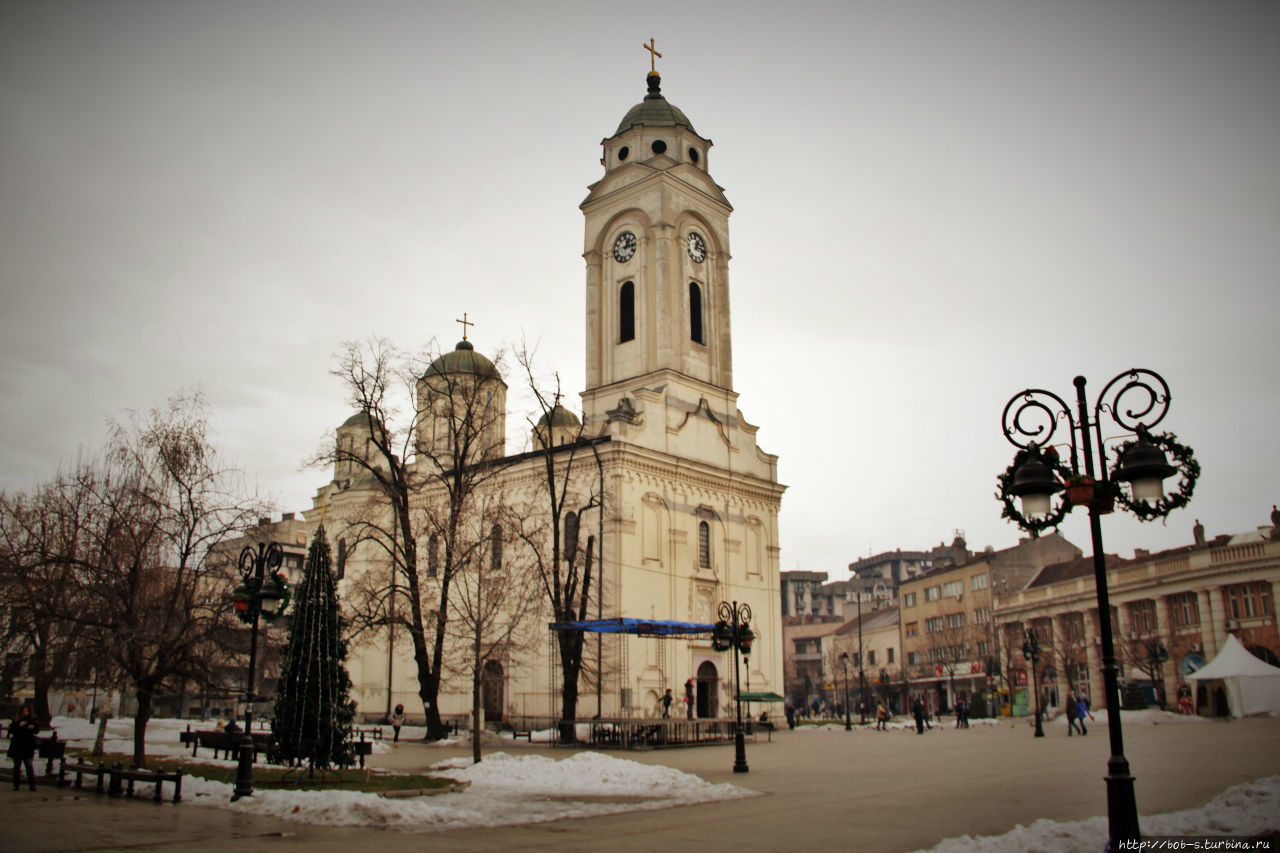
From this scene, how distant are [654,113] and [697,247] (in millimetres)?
6878

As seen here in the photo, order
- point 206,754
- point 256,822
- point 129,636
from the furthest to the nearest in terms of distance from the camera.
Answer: point 206,754 → point 129,636 → point 256,822

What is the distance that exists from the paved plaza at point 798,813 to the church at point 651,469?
56.3 feet

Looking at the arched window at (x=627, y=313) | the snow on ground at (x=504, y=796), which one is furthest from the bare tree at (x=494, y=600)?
the arched window at (x=627, y=313)

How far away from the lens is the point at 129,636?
1906cm

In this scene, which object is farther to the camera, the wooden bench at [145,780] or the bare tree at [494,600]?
the bare tree at [494,600]

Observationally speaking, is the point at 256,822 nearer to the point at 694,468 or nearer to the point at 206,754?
the point at 206,754

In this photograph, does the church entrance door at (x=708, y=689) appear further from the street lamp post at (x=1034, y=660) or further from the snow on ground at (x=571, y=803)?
the snow on ground at (x=571, y=803)

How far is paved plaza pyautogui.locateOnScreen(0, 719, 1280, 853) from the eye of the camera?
10859 mm

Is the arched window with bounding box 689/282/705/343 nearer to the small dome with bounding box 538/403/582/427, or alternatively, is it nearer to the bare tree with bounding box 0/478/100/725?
the small dome with bounding box 538/403/582/427

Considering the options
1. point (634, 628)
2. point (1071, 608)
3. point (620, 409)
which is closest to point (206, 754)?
point (634, 628)

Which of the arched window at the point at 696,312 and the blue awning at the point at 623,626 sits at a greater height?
the arched window at the point at 696,312

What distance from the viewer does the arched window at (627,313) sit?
45500 millimetres

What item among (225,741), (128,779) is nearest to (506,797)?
(128,779)

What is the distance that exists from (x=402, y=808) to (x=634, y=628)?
1775 centimetres
